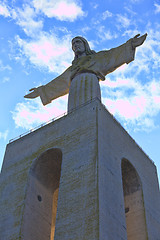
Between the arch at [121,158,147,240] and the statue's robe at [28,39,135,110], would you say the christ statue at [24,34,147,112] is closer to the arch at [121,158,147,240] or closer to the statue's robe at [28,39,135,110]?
the statue's robe at [28,39,135,110]

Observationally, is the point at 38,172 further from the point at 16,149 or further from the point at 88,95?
the point at 88,95

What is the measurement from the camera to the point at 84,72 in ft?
73.3

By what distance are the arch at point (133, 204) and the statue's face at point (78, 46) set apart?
8.46 metres

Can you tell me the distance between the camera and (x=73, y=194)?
1538cm

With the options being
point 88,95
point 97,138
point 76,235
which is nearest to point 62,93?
point 88,95

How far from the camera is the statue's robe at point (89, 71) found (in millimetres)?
21080

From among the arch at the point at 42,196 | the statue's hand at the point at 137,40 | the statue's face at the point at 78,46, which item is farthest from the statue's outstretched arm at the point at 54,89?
the arch at the point at 42,196

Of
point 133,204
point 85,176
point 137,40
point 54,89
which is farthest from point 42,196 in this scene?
point 137,40

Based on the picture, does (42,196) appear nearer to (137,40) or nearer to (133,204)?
(133,204)

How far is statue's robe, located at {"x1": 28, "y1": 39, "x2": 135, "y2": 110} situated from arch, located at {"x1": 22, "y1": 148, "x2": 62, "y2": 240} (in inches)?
134

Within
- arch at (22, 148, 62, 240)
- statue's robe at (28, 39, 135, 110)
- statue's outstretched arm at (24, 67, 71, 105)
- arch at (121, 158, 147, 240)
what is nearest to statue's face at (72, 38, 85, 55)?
statue's robe at (28, 39, 135, 110)

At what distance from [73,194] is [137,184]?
14.9 feet

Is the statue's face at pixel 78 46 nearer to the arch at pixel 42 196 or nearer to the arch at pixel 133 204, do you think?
the arch at pixel 42 196

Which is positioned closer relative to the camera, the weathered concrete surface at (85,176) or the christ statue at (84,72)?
the weathered concrete surface at (85,176)
